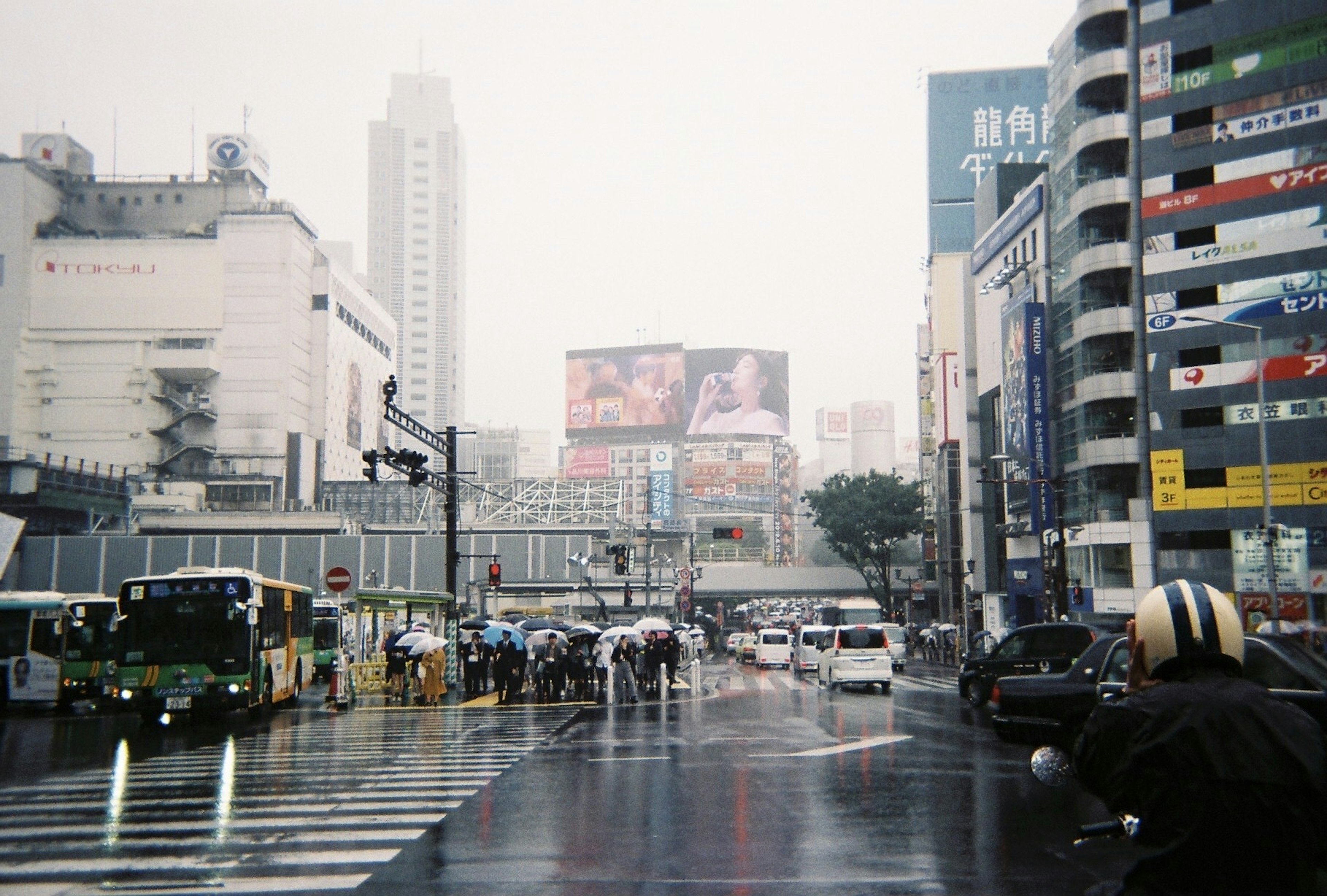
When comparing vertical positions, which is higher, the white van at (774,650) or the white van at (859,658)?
the white van at (859,658)

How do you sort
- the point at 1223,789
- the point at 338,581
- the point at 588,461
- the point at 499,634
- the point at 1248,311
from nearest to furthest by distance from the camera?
the point at 1223,789, the point at 338,581, the point at 499,634, the point at 1248,311, the point at 588,461

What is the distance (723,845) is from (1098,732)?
23.0 ft

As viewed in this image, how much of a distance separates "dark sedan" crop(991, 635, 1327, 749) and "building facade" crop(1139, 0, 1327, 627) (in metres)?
30.5

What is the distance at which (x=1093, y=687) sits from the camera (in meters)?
13.4

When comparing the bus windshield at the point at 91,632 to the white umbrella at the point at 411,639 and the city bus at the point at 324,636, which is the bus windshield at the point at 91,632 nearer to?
the white umbrella at the point at 411,639

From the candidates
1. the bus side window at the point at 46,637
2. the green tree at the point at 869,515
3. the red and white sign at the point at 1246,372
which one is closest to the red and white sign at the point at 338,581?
the bus side window at the point at 46,637

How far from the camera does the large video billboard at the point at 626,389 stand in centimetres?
14438

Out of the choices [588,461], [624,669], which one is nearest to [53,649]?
[624,669]

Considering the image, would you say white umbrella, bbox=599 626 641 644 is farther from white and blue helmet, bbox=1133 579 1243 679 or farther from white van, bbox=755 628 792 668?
white and blue helmet, bbox=1133 579 1243 679

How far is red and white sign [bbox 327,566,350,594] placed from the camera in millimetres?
26953

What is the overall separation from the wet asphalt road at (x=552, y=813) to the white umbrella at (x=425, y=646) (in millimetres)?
6521

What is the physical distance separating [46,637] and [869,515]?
52081mm

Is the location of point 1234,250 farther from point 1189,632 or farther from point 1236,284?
point 1189,632

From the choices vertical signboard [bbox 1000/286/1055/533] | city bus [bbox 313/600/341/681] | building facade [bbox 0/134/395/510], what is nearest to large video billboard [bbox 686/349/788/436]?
building facade [bbox 0/134/395/510]
